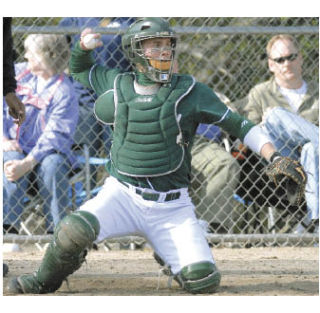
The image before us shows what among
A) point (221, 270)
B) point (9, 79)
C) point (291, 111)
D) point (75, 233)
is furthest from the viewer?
point (291, 111)

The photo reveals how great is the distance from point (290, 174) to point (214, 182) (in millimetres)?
2387

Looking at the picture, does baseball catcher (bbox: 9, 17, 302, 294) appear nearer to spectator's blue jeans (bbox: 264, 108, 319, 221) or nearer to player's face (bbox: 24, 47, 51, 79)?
spectator's blue jeans (bbox: 264, 108, 319, 221)

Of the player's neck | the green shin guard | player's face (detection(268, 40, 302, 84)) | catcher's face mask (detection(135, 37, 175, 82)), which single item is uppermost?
catcher's face mask (detection(135, 37, 175, 82))

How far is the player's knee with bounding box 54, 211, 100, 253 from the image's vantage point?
4512 millimetres

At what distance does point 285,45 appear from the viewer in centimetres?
713

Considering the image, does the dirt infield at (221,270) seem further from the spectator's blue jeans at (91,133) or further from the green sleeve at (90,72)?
the green sleeve at (90,72)

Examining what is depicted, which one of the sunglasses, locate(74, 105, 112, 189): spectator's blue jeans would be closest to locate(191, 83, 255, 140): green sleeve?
locate(74, 105, 112, 189): spectator's blue jeans

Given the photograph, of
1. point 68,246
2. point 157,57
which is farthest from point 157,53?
point 68,246

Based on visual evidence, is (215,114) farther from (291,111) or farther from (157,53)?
(291,111)

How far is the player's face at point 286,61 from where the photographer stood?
713 cm

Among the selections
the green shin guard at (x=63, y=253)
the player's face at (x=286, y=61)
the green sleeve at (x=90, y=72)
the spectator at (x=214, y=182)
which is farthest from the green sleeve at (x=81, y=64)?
the player's face at (x=286, y=61)

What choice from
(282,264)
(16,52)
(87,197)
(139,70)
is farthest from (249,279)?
(16,52)

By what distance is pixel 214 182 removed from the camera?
6.91 metres
